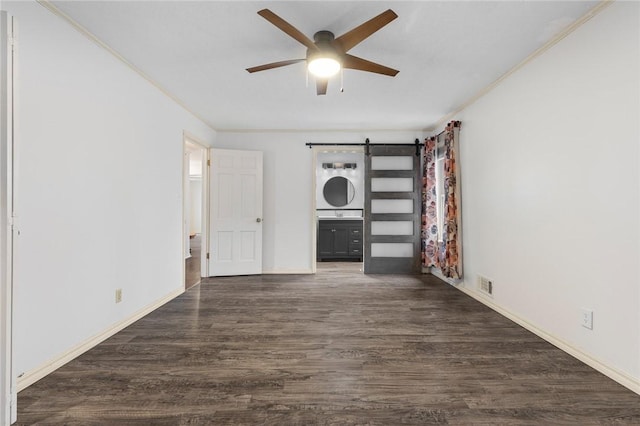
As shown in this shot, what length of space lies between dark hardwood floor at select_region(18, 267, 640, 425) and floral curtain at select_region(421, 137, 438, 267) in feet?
5.38

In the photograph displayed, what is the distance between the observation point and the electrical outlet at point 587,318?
204 cm

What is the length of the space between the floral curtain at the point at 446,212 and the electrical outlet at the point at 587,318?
1694mm

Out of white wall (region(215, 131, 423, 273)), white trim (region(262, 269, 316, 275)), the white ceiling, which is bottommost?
white trim (region(262, 269, 316, 275))

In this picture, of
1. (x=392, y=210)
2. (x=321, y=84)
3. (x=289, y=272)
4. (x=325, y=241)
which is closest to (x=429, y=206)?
(x=392, y=210)

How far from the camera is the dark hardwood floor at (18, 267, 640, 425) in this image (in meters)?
1.56

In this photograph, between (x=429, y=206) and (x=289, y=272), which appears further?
(x=289, y=272)

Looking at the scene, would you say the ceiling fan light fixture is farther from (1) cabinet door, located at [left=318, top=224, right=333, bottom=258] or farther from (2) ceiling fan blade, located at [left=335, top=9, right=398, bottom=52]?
(1) cabinet door, located at [left=318, top=224, right=333, bottom=258]

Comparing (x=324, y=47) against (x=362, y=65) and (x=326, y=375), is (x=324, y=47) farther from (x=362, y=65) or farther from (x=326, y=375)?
(x=326, y=375)

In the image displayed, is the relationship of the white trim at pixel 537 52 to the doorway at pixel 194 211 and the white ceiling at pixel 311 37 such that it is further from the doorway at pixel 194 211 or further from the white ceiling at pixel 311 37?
the doorway at pixel 194 211

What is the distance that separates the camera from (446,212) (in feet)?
A: 13.1

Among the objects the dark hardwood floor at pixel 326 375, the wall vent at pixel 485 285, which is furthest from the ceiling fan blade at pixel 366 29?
the wall vent at pixel 485 285

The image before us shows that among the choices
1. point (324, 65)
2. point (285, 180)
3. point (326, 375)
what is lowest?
point (326, 375)

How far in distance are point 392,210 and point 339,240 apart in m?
1.62

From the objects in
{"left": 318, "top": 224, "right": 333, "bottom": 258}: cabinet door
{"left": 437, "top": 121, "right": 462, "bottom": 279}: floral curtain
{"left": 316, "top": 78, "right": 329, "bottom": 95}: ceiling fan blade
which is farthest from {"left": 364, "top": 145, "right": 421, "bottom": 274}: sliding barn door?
{"left": 316, "top": 78, "right": 329, "bottom": 95}: ceiling fan blade
